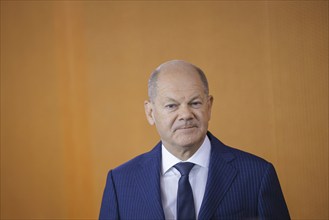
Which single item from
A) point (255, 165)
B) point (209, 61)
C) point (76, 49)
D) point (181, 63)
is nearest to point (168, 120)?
point (181, 63)

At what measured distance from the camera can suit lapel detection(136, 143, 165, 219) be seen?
61.8 inches

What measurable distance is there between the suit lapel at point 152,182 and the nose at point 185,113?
217mm

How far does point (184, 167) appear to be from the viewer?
1630 mm

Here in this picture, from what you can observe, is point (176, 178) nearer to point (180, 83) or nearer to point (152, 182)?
point (152, 182)

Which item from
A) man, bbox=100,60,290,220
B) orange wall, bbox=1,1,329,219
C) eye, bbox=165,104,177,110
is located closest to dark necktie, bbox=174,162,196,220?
man, bbox=100,60,290,220

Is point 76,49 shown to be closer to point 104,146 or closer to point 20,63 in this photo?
point 20,63

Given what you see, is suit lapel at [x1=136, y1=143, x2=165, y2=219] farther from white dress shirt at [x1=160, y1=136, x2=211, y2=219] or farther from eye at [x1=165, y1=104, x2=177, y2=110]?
eye at [x1=165, y1=104, x2=177, y2=110]

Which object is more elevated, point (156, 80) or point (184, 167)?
point (156, 80)

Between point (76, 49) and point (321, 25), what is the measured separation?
169 cm

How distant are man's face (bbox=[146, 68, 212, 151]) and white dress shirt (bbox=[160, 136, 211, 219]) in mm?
56

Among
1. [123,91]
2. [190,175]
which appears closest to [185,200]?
[190,175]

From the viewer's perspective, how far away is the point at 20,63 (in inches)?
131

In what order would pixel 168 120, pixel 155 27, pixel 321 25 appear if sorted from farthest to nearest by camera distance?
pixel 155 27 → pixel 321 25 → pixel 168 120

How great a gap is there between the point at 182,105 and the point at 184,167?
0.22 metres
